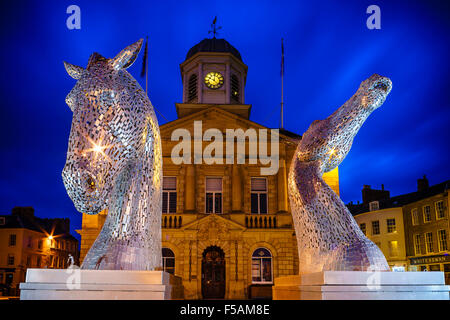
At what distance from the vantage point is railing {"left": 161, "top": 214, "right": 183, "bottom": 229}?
2091 cm

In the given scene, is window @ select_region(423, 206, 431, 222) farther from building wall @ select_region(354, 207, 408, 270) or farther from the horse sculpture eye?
the horse sculpture eye

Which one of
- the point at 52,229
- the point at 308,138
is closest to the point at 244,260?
the point at 308,138

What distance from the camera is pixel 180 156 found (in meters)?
22.1

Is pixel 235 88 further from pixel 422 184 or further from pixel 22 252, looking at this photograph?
pixel 22 252

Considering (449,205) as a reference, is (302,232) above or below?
below

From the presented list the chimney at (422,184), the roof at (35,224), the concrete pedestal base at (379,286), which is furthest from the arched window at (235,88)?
the roof at (35,224)

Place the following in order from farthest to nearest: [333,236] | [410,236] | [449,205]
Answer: [410,236], [449,205], [333,236]

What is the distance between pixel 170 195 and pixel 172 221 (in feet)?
5.48

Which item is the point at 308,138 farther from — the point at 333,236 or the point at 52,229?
the point at 52,229

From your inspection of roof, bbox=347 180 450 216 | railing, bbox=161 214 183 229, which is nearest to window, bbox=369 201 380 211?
roof, bbox=347 180 450 216

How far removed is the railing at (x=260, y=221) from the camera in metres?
21.3

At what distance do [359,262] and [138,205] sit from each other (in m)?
2.99

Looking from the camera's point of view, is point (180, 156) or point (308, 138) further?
point (180, 156)

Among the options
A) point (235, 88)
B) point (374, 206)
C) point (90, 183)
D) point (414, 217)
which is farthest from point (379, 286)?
point (374, 206)
